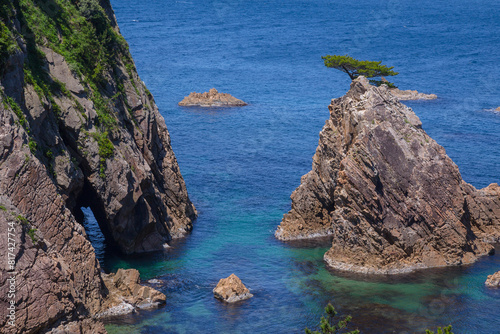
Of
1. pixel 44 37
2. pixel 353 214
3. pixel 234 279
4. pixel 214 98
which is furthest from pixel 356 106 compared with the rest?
pixel 214 98

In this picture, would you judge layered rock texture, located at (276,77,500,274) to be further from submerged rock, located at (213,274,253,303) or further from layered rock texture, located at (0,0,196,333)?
layered rock texture, located at (0,0,196,333)

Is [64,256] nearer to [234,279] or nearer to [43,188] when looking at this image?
[43,188]

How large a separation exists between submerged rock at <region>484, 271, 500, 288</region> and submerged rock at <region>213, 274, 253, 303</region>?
2376cm

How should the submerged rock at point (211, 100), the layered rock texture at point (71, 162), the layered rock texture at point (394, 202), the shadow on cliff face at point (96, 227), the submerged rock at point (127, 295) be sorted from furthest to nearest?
1. the submerged rock at point (211, 100)
2. the layered rock texture at point (394, 202)
3. the shadow on cliff face at point (96, 227)
4. the submerged rock at point (127, 295)
5. the layered rock texture at point (71, 162)

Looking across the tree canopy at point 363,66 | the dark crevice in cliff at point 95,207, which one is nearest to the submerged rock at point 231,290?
the dark crevice in cliff at point 95,207

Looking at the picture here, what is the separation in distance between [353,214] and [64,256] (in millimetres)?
31323

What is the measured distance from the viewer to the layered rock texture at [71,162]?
4600 cm

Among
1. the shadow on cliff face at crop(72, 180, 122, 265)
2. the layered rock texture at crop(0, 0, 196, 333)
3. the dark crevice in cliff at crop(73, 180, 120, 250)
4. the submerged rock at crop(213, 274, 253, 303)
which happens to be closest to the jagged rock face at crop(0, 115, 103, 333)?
the layered rock texture at crop(0, 0, 196, 333)

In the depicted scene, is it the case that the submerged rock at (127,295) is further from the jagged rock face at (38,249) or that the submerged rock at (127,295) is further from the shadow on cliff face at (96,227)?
the shadow on cliff face at (96,227)

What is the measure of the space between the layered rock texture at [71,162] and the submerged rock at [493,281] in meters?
36.5

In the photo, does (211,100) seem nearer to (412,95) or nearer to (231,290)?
(412,95)

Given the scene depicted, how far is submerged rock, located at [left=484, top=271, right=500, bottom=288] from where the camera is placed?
62.2 m

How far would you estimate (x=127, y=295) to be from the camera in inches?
2272

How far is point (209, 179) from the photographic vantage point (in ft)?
339
